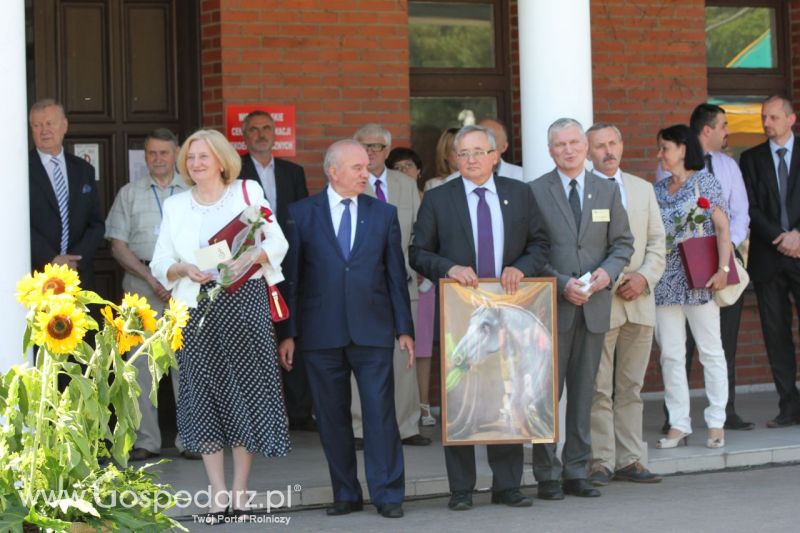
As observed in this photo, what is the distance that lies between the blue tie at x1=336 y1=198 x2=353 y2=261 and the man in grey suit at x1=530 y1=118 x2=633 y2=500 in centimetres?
110

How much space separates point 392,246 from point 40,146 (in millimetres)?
2553

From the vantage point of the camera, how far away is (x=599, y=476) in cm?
816

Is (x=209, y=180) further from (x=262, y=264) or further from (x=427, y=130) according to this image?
(x=427, y=130)

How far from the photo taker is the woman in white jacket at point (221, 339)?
721cm

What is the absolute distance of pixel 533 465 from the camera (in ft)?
25.8

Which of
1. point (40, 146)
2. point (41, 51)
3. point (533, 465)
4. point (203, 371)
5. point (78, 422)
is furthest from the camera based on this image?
point (41, 51)

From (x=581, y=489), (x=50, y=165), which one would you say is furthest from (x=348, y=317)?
(x=50, y=165)

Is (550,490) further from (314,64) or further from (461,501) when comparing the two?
(314,64)

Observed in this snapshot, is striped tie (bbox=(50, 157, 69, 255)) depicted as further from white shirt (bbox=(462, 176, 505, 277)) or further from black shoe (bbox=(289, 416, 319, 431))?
white shirt (bbox=(462, 176, 505, 277))

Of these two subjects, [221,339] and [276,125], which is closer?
[221,339]

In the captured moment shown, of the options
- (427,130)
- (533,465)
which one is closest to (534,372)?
(533,465)

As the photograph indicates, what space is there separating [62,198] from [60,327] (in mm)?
4625

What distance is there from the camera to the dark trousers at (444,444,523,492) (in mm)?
7527

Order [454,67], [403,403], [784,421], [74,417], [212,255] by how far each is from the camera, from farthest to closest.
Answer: [454,67], [784,421], [403,403], [212,255], [74,417]
